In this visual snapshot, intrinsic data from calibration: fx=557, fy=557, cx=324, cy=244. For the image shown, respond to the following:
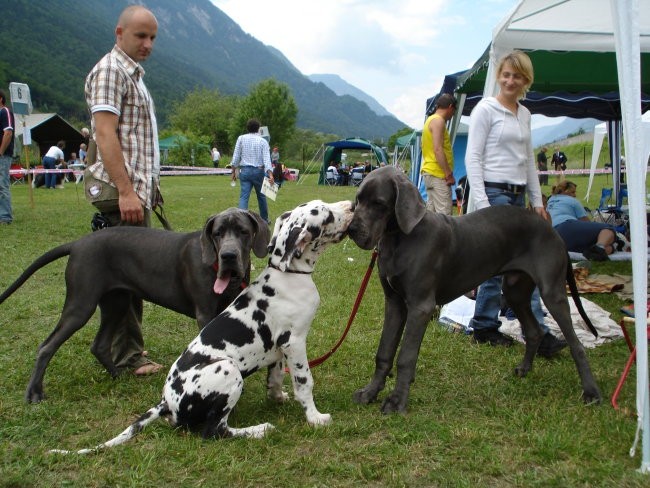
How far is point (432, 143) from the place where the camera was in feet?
25.7

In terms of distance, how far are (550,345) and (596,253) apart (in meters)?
4.44

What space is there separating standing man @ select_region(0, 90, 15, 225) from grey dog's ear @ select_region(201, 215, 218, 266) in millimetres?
9336

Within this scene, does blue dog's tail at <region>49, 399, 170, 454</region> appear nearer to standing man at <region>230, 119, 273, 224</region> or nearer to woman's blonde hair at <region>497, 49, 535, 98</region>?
woman's blonde hair at <region>497, 49, 535, 98</region>

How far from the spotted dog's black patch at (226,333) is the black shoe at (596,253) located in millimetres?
7033

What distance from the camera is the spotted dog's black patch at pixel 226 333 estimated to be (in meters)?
3.28

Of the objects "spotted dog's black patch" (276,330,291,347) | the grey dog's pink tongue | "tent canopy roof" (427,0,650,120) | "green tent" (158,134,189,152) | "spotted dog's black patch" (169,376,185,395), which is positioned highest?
"tent canopy roof" (427,0,650,120)

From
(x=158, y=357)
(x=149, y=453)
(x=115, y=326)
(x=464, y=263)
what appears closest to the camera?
(x=149, y=453)

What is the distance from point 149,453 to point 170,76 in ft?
552

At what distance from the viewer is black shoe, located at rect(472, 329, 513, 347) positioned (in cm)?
517

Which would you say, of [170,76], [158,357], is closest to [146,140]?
[158,357]

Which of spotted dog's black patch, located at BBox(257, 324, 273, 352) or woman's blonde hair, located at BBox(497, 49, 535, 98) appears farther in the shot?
woman's blonde hair, located at BBox(497, 49, 535, 98)

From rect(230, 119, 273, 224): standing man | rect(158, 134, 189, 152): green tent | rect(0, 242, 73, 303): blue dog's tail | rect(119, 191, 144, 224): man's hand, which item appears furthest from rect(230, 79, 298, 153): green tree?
rect(0, 242, 73, 303): blue dog's tail

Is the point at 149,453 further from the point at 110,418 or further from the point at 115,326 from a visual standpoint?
the point at 115,326

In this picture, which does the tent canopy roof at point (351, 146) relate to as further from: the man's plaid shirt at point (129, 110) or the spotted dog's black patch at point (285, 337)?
the spotted dog's black patch at point (285, 337)
